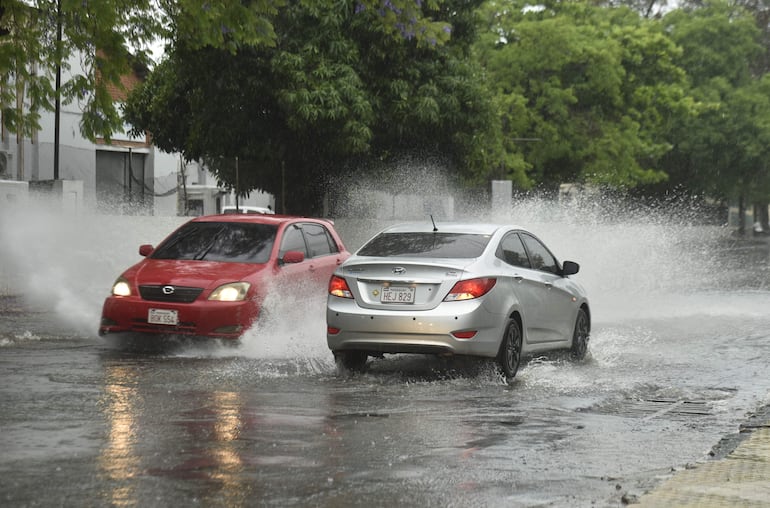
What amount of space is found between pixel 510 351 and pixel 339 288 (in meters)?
1.67

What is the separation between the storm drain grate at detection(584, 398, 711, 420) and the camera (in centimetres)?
969

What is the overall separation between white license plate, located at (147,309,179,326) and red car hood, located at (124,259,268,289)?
0.32 metres

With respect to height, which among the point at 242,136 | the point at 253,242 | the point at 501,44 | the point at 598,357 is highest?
the point at 501,44

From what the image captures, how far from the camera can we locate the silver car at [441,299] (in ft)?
36.8

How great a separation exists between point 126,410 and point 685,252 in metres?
39.3

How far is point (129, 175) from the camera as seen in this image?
24953mm

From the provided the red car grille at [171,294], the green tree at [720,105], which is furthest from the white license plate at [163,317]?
the green tree at [720,105]

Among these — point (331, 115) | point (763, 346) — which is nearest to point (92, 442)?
point (763, 346)

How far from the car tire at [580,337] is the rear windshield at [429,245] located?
1995mm

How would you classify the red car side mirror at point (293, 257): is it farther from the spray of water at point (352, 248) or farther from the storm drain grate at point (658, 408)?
the storm drain grate at point (658, 408)

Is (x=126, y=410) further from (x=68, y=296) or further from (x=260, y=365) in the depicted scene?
(x=68, y=296)

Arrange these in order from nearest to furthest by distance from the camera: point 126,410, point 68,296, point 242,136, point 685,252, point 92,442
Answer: point 92,442
point 126,410
point 68,296
point 242,136
point 685,252

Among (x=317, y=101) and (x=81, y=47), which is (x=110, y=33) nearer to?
(x=81, y=47)

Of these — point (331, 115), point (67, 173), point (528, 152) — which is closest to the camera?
point (331, 115)
